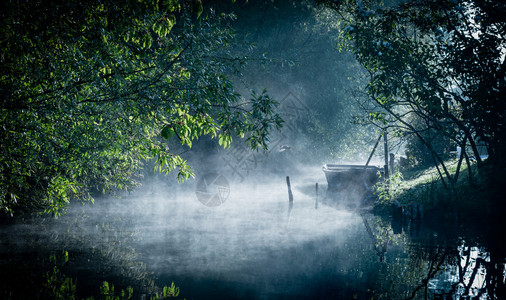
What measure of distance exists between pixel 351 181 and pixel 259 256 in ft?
49.5

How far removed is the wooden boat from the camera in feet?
76.2

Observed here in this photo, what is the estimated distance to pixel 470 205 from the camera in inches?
559

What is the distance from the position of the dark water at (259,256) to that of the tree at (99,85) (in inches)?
92.7

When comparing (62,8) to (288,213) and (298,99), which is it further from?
(298,99)

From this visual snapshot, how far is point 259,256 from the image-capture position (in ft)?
33.7

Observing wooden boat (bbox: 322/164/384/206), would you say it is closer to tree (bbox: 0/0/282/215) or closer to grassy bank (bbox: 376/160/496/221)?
grassy bank (bbox: 376/160/496/221)

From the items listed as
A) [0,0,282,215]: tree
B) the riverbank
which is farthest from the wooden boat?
[0,0,282,215]: tree

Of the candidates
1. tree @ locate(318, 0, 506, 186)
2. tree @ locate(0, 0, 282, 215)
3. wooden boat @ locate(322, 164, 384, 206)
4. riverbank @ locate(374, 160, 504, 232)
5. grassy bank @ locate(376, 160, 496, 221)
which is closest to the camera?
tree @ locate(0, 0, 282, 215)

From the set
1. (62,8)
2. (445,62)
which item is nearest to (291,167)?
(445,62)

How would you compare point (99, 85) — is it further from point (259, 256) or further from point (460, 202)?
point (460, 202)

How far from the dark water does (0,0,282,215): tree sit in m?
2.36

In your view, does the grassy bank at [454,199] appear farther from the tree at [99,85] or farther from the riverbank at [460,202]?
the tree at [99,85]

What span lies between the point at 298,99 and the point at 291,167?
756 centimetres

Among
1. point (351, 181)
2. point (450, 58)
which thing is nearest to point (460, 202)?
point (450, 58)
